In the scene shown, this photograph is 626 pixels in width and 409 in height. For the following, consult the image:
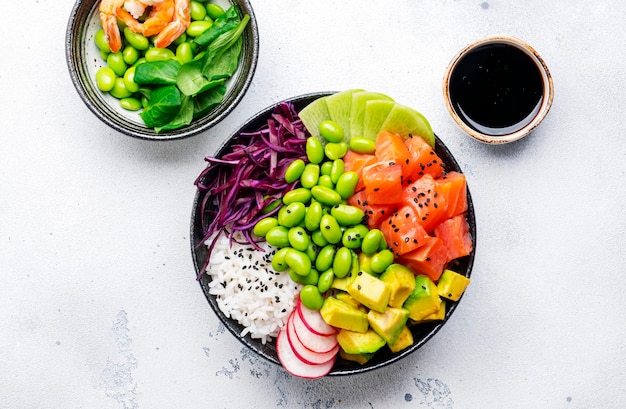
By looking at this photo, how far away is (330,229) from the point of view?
8.57 feet

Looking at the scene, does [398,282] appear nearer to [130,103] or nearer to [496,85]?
[496,85]

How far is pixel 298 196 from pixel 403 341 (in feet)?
2.25

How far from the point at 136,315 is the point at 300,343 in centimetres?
91

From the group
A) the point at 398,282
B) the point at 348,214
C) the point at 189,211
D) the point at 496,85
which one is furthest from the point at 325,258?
the point at 496,85

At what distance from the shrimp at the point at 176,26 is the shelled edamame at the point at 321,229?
75 centimetres

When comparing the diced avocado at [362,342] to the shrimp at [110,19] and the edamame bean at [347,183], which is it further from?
the shrimp at [110,19]

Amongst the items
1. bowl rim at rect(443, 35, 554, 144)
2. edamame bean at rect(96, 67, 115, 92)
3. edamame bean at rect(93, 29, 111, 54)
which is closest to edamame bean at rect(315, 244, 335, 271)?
bowl rim at rect(443, 35, 554, 144)

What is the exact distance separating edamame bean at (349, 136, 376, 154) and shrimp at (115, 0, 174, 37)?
3.15 ft

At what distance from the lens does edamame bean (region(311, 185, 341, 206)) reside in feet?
8.64

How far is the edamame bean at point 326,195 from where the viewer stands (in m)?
2.63

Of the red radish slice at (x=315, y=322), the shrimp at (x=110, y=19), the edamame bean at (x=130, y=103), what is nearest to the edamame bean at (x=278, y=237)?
the red radish slice at (x=315, y=322)

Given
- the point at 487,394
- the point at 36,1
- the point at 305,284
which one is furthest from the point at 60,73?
the point at 487,394

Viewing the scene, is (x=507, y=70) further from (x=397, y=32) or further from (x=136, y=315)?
(x=136, y=315)

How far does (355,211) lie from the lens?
2613mm
